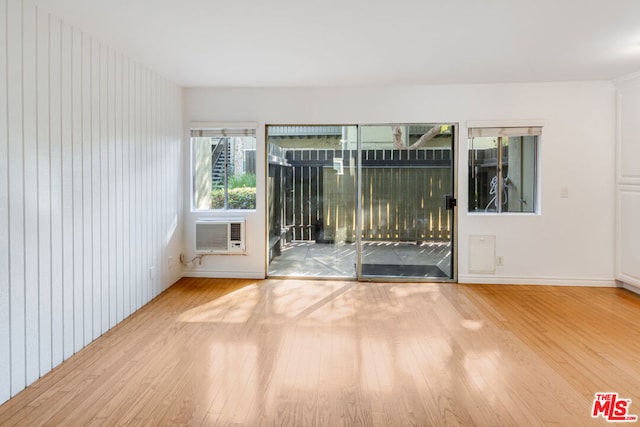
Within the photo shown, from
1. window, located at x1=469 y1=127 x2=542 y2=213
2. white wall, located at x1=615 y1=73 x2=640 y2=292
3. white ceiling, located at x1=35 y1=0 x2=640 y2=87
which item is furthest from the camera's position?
window, located at x1=469 y1=127 x2=542 y2=213

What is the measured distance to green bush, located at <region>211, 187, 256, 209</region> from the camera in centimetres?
480

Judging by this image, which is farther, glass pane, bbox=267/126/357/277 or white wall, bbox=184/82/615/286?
glass pane, bbox=267/126/357/277

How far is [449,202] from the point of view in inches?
182

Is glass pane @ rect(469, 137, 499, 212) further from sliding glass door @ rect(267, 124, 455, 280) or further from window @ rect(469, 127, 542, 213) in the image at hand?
sliding glass door @ rect(267, 124, 455, 280)

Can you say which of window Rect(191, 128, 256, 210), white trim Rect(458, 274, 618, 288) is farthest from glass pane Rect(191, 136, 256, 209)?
white trim Rect(458, 274, 618, 288)

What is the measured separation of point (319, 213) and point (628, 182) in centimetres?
342

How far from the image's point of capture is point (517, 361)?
2.56m

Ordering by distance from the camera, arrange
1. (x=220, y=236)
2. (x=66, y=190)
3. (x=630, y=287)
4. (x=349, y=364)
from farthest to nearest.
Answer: (x=220, y=236)
(x=630, y=287)
(x=66, y=190)
(x=349, y=364)

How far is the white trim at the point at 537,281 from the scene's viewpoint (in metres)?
4.42

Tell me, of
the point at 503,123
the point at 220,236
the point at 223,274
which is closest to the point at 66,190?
the point at 220,236
